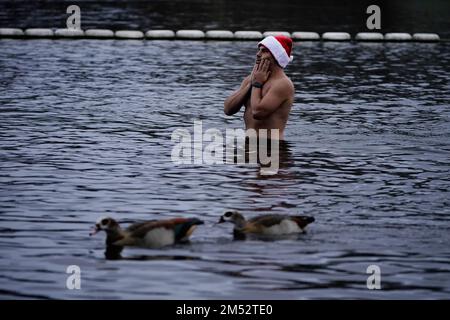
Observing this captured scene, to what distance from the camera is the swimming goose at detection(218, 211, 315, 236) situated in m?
11.8

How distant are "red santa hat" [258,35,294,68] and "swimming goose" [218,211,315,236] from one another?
533cm

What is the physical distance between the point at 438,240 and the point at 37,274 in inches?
159

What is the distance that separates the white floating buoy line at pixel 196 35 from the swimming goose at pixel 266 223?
22497 millimetres

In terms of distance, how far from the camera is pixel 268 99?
1694 cm

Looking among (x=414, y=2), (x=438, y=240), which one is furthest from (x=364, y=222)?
(x=414, y=2)

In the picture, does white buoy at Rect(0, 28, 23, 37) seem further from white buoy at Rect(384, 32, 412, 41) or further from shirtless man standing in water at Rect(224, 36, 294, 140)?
shirtless man standing in water at Rect(224, 36, 294, 140)

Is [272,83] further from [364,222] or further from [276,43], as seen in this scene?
[364,222]

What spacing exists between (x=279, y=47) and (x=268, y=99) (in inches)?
29.5

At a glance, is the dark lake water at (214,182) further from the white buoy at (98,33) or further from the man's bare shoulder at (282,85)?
the white buoy at (98,33)

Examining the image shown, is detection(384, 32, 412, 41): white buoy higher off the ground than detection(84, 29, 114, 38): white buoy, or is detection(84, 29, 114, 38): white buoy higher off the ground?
detection(84, 29, 114, 38): white buoy

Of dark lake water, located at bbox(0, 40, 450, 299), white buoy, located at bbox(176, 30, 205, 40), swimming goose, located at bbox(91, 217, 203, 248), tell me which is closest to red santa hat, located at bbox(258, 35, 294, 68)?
dark lake water, located at bbox(0, 40, 450, 299)

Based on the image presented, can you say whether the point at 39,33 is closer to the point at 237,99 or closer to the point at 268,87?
the point at 237,99
